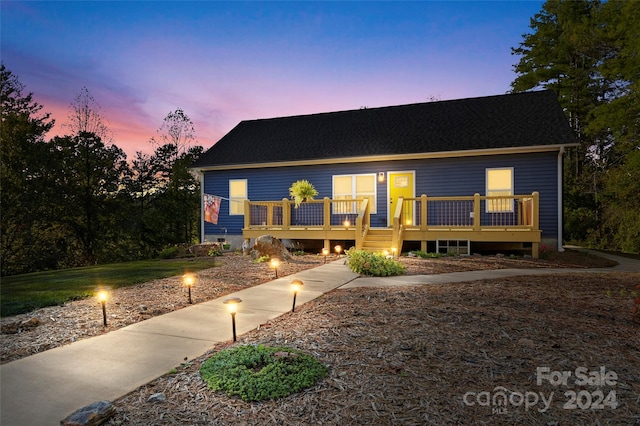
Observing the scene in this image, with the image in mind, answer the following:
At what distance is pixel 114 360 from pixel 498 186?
12.8 metres

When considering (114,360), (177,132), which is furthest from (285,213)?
(177,132)

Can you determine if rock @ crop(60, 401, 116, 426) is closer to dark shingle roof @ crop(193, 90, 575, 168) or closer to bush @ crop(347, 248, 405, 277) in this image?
bush @ crop(347, 248, 405, 277)

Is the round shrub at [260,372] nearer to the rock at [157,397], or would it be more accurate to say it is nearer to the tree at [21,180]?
the rock at [157,397]

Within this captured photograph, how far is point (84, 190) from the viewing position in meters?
20.4

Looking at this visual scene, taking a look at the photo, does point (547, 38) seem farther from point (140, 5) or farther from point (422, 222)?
point (140, 5)

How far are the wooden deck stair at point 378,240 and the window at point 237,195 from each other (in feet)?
20.9

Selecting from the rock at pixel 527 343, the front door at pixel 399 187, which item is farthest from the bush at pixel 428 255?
the rock at pixel 527 343

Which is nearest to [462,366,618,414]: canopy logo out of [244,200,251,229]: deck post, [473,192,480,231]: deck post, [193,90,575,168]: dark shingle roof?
[473,192,480,231]: deck post

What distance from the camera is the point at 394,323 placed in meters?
4.18

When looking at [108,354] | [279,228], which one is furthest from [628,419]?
[279,228]

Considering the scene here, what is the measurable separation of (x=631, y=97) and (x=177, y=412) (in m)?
19.5

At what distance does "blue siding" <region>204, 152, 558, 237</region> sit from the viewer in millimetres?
12281

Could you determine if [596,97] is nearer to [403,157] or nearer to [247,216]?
[403,157]

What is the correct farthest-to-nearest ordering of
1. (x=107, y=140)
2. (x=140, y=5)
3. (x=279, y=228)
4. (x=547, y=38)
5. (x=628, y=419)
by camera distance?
(x=547, y=38), (x=107, y=140), (x=279, y=228), (x=140, y=5), (x=628, y=419)
